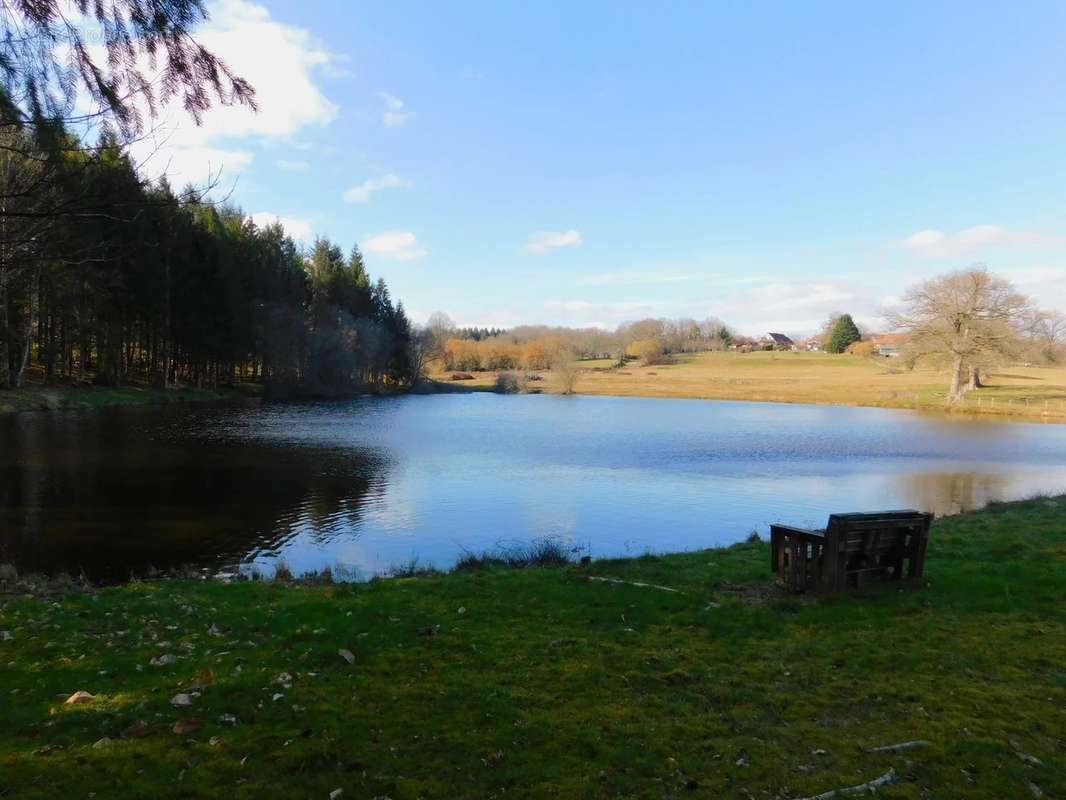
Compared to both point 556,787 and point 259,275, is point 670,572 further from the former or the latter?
point 259,275

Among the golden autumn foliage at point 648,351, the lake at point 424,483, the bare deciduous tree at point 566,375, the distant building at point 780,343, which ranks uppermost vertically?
the distant building at point 780,343

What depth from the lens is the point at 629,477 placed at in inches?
1012

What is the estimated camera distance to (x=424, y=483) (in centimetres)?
2373

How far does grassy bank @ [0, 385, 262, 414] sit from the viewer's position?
38.6 metres

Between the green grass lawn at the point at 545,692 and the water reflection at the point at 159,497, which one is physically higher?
the green grass lawn at the point at 545,692

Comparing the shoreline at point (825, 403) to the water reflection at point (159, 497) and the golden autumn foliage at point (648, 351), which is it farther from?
the water reflection at point (159, 497)

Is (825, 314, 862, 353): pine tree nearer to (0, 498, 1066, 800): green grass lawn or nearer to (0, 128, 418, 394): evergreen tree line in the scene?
(0, 128, 418, 394): evergreen tree line

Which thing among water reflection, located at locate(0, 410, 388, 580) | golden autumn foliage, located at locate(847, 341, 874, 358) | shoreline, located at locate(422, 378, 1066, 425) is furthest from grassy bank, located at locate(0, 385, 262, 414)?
golden autumn foliage, located at locate(847, 341, 874, 358)

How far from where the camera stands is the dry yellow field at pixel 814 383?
209 ft

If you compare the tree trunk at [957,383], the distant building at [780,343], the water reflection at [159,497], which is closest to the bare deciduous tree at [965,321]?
the tree trunk at [957,383]

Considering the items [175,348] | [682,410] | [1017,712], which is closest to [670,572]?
[1017,712]

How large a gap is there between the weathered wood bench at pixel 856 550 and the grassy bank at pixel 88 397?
42.6 meters

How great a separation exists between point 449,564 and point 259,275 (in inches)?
2384

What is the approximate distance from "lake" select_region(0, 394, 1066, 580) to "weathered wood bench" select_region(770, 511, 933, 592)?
6.64m
